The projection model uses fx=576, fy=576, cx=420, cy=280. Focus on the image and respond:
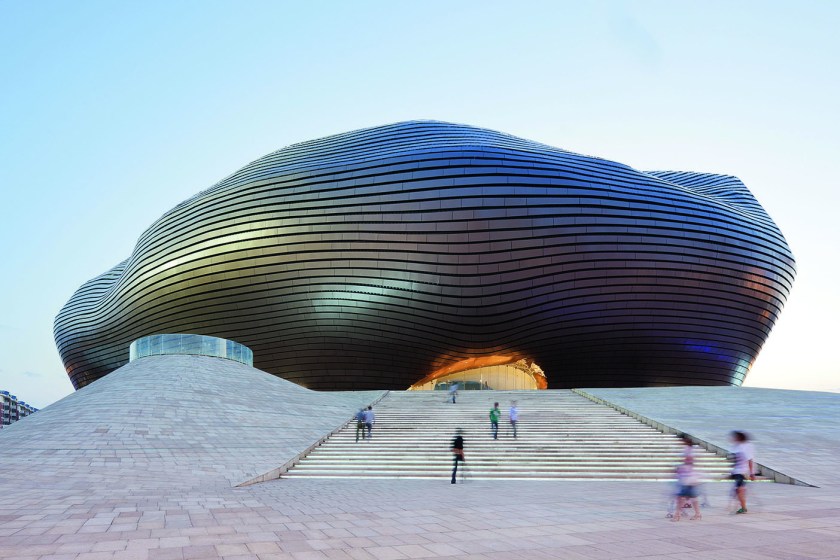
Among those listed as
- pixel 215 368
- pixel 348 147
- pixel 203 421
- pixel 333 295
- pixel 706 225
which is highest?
pixel 348 147

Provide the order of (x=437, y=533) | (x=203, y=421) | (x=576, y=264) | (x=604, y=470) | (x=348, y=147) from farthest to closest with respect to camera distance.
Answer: (x=348, y=147) < (x=576, y=264) < (x=203, y=421) < (x=604, y=470) < (x=437, y=533)

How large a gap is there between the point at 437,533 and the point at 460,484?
549 cm

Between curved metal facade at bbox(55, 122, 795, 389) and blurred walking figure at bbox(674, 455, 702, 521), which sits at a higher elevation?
curved metal facade at bbox(55, 122, 795, 389)

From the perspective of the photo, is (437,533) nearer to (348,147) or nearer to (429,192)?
(429,192)

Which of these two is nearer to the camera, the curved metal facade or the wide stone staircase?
the wide stone staircase

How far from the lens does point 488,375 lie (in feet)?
128

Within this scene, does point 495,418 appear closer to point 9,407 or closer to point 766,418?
point 766,418

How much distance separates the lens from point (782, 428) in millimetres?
15719

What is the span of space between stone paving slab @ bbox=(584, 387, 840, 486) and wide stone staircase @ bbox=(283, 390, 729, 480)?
1132 millimetres

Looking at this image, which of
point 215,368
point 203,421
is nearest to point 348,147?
point 215,368

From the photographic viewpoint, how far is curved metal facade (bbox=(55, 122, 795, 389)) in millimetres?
29922

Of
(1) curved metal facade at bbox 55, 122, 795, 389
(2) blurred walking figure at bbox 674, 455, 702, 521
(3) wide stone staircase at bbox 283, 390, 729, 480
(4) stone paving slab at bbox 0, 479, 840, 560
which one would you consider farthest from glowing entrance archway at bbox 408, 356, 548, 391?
(2) blurred walking figure at bbox 674, 455, 702, 521

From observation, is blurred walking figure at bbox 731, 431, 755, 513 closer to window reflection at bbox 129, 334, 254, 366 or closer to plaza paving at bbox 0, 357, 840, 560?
plaza paving at bbox 0, 357, 840, 560

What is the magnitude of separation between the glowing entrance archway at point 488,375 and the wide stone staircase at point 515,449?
→ 15506mm
